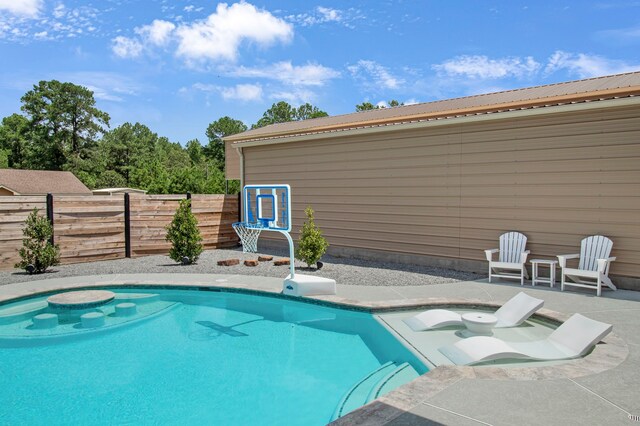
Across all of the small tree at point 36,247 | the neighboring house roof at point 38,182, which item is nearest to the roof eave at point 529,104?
the small tree at point 36,247

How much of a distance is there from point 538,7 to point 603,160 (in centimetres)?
631

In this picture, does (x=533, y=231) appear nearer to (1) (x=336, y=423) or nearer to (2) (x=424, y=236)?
(2) (x=424, y=236)

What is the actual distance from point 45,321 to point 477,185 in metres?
7.94

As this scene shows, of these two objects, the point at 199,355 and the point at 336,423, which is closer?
the point at 336,423

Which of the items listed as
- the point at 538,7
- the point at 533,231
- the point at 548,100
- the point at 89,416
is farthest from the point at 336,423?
the point at 538,7

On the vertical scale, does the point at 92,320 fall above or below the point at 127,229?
below

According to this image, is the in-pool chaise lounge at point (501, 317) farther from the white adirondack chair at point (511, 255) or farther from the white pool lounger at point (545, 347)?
the white adirondack chair at point (511, 255)

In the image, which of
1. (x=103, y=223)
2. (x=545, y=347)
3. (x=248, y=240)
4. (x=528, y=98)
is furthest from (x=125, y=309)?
(x=528, y=98)

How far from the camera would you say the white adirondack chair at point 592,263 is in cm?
714

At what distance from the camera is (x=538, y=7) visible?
1197cm

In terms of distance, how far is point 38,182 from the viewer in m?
31.6

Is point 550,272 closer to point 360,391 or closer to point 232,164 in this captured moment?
point 360,391

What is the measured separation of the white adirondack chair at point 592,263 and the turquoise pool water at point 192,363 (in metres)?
3.60

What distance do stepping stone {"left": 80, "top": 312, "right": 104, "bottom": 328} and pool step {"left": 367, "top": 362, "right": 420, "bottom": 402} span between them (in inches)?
174
